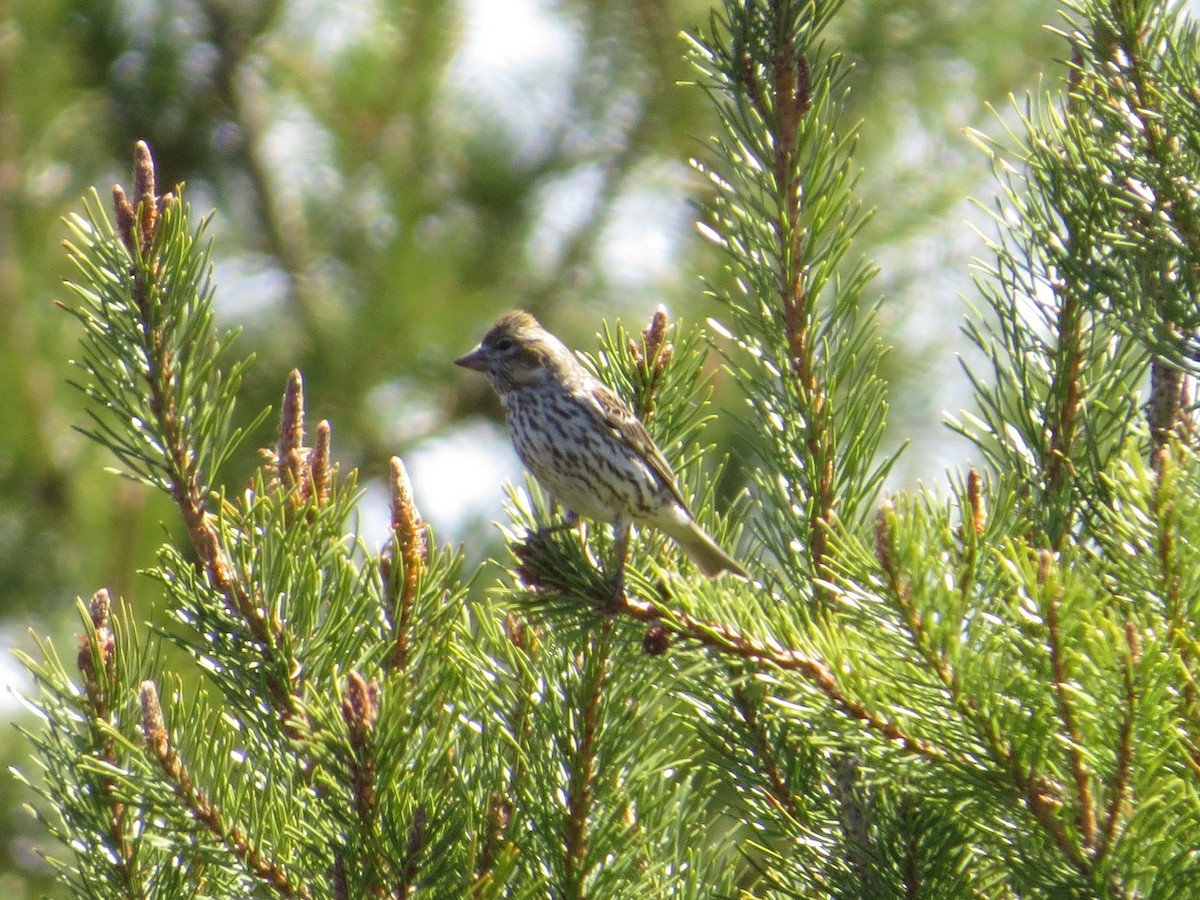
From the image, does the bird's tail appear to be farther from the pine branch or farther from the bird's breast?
the pine branch

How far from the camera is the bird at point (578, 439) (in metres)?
2.87

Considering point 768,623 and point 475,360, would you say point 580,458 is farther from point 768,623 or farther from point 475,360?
point 768,623

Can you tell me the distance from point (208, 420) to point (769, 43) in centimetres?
107

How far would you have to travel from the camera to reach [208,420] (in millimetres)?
1941

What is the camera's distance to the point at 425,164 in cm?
727

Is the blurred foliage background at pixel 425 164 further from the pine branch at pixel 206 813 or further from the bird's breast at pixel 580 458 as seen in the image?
the pine branch at pixel 206 813

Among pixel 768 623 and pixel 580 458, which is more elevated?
pixel 580 458

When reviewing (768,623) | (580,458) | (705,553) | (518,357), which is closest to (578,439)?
(580,458)

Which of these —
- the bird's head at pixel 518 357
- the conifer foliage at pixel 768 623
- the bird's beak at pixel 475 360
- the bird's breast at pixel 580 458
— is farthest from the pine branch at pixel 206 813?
the bird's beak at pixel 475 360

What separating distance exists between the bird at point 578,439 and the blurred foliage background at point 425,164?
1.59 metres

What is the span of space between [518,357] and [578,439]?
1.85 ft

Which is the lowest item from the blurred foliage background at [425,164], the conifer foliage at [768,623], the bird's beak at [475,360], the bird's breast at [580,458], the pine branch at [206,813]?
the pine branch at [206,813]

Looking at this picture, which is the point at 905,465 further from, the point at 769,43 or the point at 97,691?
the point at 97,691

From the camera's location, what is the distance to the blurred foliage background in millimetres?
6504
